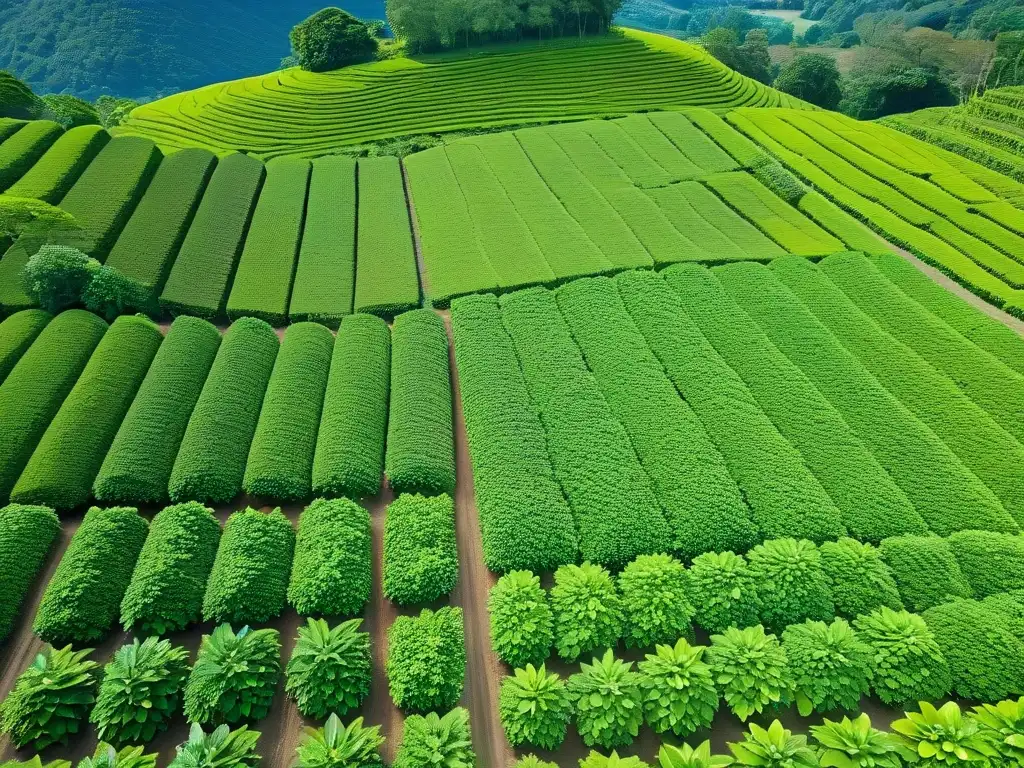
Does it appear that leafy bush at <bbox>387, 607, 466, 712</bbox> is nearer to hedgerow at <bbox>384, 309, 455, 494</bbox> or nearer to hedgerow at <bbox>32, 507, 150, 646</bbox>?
hedgerow at <bbox>384, 309, 455, 494</bbox>

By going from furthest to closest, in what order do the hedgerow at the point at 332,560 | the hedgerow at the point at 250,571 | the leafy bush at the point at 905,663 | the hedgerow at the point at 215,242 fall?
the hedgerow at the point at 215,242
the hedgerow at the point at 332,560
the hedgerow at the point at 250,571
the leafy bush at the point at 905,663

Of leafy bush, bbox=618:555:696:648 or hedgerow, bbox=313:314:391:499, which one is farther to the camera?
hedgerow, bbox=313:314:391:499

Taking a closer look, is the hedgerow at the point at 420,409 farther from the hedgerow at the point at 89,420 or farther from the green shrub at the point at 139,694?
the hedgerow at the point at 89,420

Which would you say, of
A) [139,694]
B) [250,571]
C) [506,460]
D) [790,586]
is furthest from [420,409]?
[790,586]

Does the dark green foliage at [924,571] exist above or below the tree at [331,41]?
below

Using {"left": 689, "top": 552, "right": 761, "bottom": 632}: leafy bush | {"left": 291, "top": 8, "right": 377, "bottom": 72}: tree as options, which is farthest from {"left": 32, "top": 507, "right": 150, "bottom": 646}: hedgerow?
{"left": 291, "top": 8, "right": 377, "bottom": 72}: tree

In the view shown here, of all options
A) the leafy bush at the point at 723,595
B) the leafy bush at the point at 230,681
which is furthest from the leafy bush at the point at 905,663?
the leafy bush at the point at 230,681

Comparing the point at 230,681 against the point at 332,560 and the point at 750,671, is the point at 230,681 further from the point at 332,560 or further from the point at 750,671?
the point at 750,671
